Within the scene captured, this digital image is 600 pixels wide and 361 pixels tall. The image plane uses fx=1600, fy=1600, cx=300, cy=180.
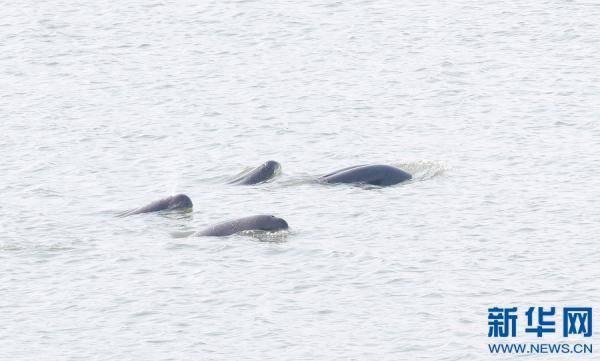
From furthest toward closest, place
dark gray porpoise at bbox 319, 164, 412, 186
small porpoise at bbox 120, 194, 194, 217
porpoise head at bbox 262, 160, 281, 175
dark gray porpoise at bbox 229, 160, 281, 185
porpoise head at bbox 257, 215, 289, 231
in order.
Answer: porpoise head at bbox 262, 160, 281, 175 → dark gray porpoise at bbox 229, 160, 281, 185 → dark gray porpoise at bbox 319, 164, 412, 186 → small porpoise at bbox 120, 194, 194, 217 → porpoise head at bbox 257, 215, 289, 231

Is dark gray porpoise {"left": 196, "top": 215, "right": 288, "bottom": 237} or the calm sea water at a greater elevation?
dark gray porpoise {"left": 196, "top": 215, "right": 288, "bottom": 237}

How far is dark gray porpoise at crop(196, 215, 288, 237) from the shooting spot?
30031 mm

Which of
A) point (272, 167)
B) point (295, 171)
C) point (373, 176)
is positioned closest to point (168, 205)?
point (272, 167)

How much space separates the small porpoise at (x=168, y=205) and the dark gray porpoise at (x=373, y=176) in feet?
11.2

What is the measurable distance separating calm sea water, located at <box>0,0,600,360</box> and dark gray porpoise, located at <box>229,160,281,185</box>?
1.17ft

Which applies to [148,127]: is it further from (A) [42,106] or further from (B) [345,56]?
(B) [345,56]

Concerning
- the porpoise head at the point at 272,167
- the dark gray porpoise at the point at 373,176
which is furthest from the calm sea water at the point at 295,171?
the dark gray porpoise at the point at 373,176

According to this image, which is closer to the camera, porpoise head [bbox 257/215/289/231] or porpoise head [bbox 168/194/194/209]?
porpoise head [bbox 257/215/289/231]

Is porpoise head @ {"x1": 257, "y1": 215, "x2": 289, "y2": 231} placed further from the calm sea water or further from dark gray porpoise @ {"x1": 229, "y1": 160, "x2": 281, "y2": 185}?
dark gray porpoise @ {"x1": 229, "y1": 160, "x2": 281, "y2": 185}

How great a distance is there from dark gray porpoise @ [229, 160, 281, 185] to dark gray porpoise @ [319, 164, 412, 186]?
4.19 ft

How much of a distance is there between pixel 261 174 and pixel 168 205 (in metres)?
2.98

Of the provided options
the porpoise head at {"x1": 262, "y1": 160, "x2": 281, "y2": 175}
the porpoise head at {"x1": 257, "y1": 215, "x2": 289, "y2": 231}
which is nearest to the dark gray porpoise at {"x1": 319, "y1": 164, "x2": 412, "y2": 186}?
the porpoise head at {"x1": 262, "y1": 160, "x2": 281, "y2": 175}

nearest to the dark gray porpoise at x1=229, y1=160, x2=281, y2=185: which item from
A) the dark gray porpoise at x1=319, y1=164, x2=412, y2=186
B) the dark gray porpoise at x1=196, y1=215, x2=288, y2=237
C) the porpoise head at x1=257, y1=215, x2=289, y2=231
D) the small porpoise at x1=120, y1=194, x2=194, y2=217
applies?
the dark gray porpoise at x1=319, y1=164, x2=412, y2=186

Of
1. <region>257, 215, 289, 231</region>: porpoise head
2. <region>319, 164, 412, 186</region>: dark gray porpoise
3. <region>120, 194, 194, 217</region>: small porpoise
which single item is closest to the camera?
<region>257, 215, 289, 231</region>: porpoise head
